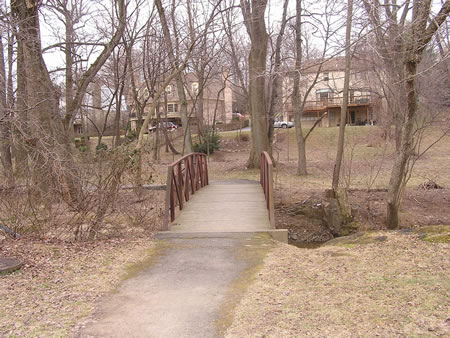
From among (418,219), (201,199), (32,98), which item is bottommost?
(418,219)

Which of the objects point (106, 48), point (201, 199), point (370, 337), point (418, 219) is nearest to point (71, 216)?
point (201, 199)

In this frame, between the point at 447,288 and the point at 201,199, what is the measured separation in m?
6.83

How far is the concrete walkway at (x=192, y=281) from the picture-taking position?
3479 mm

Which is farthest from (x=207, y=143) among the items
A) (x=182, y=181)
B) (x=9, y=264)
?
(x=9, y=264)

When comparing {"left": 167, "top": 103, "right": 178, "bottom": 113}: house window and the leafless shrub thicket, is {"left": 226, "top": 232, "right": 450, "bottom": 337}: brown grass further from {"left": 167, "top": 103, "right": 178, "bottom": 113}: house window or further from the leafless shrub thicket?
{"left": 167, "top": 103, "right": 178, "bottom": 113}: house window

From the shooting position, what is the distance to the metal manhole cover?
4.86 metres

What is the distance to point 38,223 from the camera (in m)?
6.75

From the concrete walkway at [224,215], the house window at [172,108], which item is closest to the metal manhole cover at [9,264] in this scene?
the concrete walkway at [224,215]

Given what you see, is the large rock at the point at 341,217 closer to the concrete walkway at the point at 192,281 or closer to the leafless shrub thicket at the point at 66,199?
the concrete walkway at the point at 192,281

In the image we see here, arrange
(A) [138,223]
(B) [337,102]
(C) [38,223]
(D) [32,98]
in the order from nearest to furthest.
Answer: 1. (C) [38,223]
2. (A) [138,223]
3. (D) [32,98]
4. (B) [337,102]

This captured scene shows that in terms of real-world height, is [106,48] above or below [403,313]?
above

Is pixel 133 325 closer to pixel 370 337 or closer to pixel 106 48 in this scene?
pixel 370 337

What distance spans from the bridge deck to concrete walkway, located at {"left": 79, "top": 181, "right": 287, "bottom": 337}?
2cm

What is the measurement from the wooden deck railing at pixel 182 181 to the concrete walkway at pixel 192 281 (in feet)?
1.20
